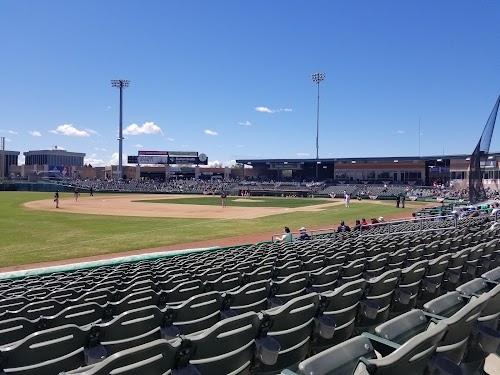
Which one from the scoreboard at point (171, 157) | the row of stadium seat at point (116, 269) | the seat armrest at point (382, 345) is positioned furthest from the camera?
the scoreboard at point (171, 157)

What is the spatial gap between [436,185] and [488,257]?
264 feet

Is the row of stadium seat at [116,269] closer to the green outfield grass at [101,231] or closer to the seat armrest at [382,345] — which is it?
the seat armrest at [382,345]

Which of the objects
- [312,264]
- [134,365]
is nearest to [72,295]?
[312,264]

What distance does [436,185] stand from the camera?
81.6m

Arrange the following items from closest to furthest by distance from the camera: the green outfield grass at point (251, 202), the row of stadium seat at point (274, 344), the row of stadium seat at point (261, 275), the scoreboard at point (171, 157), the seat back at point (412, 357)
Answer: the seat back at point (412, 357) < the row of stadium seat at point (274, 344) < the row of stadium seat at point (261, 275) < the green outfield grass at point (251, 202) < the scoreboard at point (171, 157)

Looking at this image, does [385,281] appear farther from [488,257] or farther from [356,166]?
[356,166]

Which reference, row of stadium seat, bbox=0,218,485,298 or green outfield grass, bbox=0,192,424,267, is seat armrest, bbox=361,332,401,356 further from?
green outfield grass, bbox=0,192,424,267

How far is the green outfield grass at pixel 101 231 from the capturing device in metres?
20.3

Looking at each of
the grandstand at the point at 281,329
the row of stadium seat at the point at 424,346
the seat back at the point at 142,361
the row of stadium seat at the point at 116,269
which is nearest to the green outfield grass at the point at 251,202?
the row of stadium seat at the point at 116,269

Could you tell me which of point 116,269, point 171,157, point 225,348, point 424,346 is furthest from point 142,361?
point 171,157

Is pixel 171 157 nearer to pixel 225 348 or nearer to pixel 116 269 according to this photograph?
pixel 116 269

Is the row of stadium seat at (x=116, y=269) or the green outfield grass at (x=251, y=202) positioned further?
the green outfield grass at (x=251, y=202)

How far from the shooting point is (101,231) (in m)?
27.6

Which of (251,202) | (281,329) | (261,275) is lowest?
(251,202)
